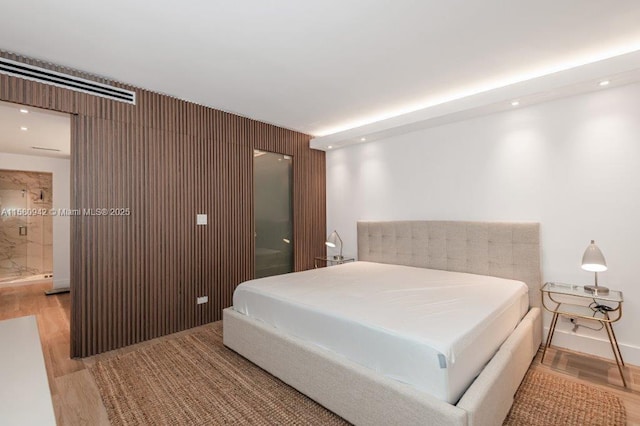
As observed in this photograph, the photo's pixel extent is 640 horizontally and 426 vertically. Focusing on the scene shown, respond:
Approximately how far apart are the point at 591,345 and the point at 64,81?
5518 mm

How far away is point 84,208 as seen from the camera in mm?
2893

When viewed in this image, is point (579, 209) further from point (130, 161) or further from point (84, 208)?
point (84, 208)

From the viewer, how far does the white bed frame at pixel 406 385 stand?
5.25 feet

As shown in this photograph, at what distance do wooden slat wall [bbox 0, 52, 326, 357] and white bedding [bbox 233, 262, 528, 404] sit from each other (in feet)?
3.58

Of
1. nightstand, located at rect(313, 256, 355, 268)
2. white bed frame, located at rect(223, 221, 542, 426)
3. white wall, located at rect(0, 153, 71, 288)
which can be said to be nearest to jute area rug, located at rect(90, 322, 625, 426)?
white bed frame, located at rect(223, 221, 542, 426)

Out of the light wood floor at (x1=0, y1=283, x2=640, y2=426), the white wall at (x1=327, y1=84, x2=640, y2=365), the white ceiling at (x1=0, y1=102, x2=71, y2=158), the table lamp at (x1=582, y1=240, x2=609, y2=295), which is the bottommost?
the light wood floor at (x1=0, y1=283, x2=640, y2=426)

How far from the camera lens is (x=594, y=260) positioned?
8.20 ft

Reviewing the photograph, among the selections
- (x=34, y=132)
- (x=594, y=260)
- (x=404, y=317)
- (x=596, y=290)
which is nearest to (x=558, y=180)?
(x=594, y=260)

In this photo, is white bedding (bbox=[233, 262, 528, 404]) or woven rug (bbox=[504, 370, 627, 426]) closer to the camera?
white bedding (bbox=[233, 262, 528, 404])

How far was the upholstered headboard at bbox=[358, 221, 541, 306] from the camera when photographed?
3.12 metres

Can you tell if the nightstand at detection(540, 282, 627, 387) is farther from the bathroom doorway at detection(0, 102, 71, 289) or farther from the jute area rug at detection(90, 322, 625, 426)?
the bathroom doorway at detection(0, 102, 71, 289)

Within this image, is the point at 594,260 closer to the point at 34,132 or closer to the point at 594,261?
the point at 594,261

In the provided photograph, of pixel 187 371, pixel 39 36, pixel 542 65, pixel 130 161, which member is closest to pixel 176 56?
pixel 39 36

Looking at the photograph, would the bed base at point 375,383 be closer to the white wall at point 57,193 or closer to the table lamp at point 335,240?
the table lamp at point 335,240
